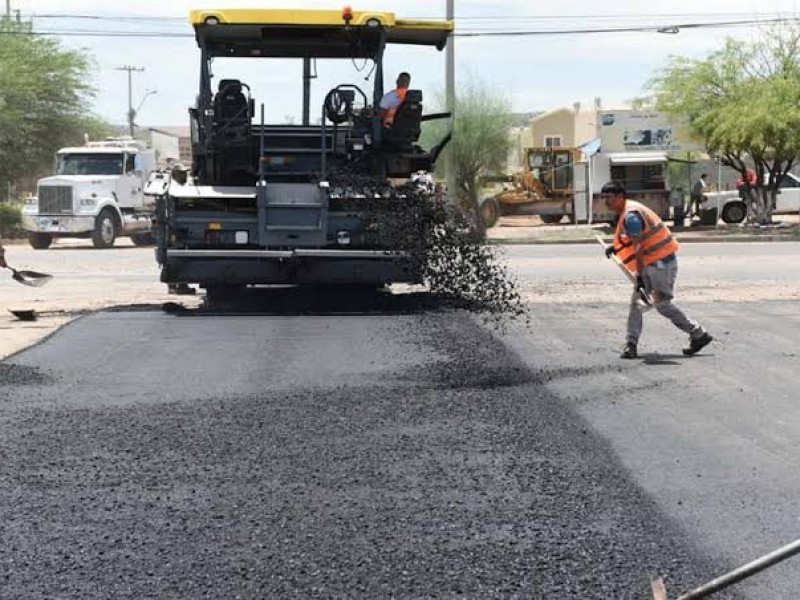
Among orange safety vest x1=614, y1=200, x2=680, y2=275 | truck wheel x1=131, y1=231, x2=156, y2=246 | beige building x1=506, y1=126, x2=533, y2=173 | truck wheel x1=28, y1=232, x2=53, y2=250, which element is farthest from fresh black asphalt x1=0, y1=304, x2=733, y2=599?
beige building x1=506, y1=126, x2=533, y2=173

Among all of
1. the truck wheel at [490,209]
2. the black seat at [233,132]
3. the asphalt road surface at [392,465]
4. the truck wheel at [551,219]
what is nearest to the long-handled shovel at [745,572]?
the asphalt road surface at [392,465]

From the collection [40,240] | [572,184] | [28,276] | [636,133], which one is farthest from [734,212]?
[28,276]

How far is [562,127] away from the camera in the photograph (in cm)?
7381

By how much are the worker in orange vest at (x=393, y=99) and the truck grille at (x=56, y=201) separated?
16.6m

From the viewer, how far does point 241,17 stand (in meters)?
12.3

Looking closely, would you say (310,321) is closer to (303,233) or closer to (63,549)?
(303,233)

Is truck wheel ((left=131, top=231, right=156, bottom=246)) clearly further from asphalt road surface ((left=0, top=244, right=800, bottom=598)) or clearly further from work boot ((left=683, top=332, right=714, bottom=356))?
work boot ((left=683, top=332, right=714, bottom=356))

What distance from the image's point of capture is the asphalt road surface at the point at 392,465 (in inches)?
165

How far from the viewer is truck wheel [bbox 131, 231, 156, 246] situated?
28.9m

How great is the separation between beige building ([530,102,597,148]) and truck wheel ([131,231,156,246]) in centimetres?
4456

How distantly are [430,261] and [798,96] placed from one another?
20718 millimetres

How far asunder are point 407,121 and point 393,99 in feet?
0.93

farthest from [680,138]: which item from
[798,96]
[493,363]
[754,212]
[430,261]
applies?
[493,363]

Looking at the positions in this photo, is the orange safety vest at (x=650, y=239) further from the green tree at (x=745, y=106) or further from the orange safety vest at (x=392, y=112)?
the green tree at (x=745, y=106)
